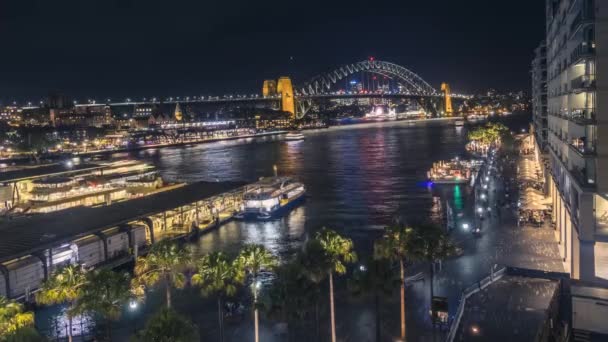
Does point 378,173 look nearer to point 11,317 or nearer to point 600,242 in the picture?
point 600,242

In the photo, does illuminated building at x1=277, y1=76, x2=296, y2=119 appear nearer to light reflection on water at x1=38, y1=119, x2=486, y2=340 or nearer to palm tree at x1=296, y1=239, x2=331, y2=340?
light reflection on water at x1=38, y1=119, x2=486, y2=340

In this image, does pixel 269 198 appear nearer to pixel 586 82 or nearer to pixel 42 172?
pixel 42 172

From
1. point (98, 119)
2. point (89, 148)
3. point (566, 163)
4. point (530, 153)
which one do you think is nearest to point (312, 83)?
point (98, 119)

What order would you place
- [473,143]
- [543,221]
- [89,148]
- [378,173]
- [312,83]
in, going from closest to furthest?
[543,221] < [378,173] < [473,143] < [89,148] < [312,83]

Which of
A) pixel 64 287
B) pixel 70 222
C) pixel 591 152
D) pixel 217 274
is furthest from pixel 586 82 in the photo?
pixel 70 222

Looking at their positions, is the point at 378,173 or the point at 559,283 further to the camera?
the point at 378,173

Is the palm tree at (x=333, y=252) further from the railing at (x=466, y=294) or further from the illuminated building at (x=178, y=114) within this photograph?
the illuminated building at (x=178, y=114)

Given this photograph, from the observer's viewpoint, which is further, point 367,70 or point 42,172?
point 367,70
